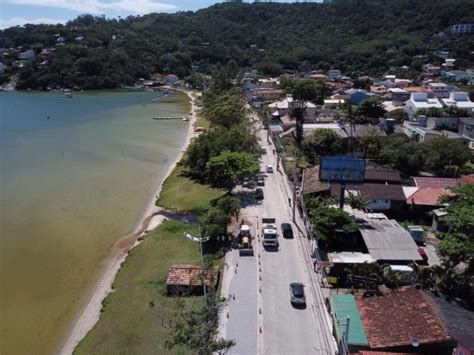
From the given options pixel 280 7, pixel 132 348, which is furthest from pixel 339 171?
pixel 280 7

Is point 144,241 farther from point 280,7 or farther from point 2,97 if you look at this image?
point 280,7

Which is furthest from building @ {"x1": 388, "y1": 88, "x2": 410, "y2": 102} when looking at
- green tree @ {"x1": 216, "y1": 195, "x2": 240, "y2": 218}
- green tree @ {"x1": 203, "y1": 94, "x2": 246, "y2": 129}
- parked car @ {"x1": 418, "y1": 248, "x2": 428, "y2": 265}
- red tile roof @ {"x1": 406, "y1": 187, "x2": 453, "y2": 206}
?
green tree @ {"x1": 216, "y1": 195, "x2": 240, "y2": 218}

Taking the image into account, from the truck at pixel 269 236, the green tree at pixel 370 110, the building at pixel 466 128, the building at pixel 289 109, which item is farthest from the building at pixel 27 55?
the truck at pixel 269 236

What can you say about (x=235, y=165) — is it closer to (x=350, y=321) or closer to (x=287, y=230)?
(x=287, y=230)

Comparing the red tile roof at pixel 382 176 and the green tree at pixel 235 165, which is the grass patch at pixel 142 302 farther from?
the red tile roof at pixel 382 176

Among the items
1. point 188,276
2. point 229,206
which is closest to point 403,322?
point 188,276

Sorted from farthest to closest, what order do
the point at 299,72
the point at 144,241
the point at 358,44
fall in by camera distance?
the point at 358,44 < the point at 299,72 < the point at 144,241
